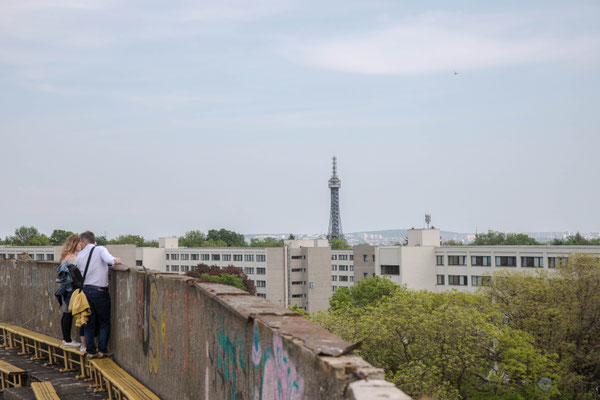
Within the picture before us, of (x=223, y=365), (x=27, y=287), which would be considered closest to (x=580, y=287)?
(x=27, y=287)

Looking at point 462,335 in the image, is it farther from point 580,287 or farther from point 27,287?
point 27,287

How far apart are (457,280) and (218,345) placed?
81095mm

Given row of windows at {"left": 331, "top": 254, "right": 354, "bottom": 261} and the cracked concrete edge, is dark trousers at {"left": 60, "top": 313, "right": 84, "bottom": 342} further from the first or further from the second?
row of windows at {"left": 331, "top": 254, "right": 354, "bottom": 261}

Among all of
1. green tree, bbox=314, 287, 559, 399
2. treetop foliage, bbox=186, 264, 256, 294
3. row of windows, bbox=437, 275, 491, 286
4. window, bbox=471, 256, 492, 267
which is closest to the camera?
green tree, bbox=314, 287, 559, 399

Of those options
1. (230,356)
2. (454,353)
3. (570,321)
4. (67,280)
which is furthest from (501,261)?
(230,356)

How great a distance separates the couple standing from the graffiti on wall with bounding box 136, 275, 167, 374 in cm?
88

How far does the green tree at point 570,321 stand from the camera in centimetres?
3731

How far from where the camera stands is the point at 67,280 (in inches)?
395

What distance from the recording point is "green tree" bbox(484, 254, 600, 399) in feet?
122

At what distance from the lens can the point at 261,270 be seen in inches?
4788

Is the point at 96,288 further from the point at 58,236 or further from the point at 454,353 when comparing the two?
the point at 58,236

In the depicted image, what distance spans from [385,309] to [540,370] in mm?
9875

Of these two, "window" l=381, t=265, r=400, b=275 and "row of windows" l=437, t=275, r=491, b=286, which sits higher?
"window" l=381, t=265, r=400, b=275

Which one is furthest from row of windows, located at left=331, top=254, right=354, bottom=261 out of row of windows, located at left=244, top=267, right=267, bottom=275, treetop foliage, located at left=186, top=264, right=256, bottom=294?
treetop foliage, located at left=186, top=264, right=256, bottom=294
